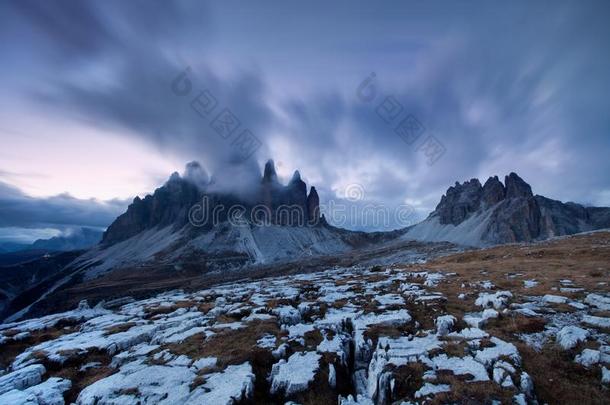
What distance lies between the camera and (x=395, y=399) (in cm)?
1469

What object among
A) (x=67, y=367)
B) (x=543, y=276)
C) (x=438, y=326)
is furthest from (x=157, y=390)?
(x=543, y=276)

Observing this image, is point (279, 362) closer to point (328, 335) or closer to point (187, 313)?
point (328, 335)

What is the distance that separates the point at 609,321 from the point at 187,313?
1640 inches

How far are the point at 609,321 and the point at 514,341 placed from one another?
7972 millimetres

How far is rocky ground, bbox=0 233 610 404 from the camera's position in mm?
15039

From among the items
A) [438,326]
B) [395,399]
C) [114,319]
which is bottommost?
[114,319]

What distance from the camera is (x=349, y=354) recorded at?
68.5ft

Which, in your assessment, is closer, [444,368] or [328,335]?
[444,368]

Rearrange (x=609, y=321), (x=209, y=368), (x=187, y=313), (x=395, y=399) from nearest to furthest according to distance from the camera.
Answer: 1. (x=395, y=399)
2. (x=209, y=368)
3. (x=609, y=321)
4. (x=187, y=313)

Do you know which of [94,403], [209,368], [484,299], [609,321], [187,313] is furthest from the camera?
[187,313]

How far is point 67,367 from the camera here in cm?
2281

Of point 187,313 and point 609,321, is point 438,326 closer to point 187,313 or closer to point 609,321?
point 609,321

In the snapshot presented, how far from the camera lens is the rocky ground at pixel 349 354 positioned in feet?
49.3

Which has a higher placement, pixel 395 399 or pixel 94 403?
pixel 395 399
